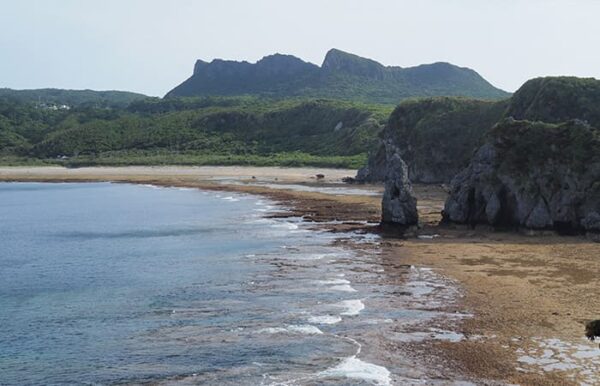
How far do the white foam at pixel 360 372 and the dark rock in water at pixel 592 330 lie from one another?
30.0 feet

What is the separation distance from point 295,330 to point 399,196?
29.4 meters

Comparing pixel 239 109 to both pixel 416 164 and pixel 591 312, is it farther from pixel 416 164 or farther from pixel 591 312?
pixel 591 312

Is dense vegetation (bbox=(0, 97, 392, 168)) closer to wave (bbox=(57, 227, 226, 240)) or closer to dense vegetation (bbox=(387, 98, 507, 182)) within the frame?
Result: dense vegetation (bbox=(387, 98, 507, 182))

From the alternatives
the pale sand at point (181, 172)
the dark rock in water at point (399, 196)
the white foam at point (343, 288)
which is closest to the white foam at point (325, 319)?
the white foam at point (343, 288)

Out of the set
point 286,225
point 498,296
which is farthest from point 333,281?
point 286,225

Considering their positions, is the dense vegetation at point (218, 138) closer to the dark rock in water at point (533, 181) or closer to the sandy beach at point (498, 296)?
the sandy beach at point (498, 296)

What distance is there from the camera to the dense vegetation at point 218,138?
151 meters

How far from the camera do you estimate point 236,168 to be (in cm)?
14025

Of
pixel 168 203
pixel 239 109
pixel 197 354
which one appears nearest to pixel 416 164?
pixel 168 203

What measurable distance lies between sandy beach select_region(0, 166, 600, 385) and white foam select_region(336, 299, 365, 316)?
2.82 metres

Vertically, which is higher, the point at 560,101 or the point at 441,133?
the point at 560,101

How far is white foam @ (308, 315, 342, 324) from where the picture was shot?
30.4 metres

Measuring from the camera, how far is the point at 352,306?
3309 centimetres

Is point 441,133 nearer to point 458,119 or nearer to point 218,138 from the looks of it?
point 458,119
